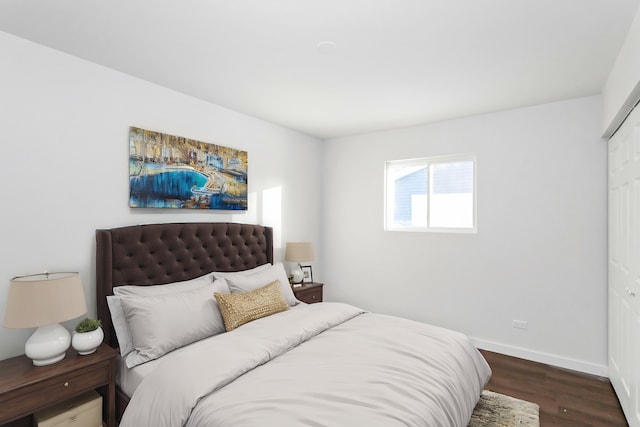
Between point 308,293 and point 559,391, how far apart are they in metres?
2.40

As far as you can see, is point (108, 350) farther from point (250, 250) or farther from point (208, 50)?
point (208, 50)

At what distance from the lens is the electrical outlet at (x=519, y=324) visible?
340 cm

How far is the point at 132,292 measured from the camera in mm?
2453

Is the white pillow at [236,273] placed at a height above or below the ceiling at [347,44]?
below

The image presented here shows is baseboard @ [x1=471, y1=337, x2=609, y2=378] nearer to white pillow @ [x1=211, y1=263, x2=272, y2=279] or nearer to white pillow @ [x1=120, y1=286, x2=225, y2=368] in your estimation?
white pillow @ [x1=211, y1=263, x2=272, y2=279]

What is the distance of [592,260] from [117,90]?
427cm

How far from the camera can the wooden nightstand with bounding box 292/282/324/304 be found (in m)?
3.74

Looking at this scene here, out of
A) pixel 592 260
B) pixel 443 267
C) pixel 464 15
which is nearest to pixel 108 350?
pixel 464 15

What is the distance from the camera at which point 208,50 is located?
2268mm

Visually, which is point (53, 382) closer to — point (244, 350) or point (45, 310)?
point (45, 310)

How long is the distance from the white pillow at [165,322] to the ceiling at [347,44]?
1.68 meters

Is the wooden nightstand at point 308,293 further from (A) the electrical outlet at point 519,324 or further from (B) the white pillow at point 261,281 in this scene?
(A) the electrical outlet at point 519,324

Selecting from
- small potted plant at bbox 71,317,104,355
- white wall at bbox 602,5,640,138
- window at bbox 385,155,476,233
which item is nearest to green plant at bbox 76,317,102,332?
small potted plant at bbox 71,317,104,355

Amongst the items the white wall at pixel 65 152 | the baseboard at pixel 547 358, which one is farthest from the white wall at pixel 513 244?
the white wall at pixel 65 152
